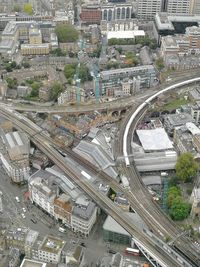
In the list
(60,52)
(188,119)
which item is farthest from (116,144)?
(60,52)

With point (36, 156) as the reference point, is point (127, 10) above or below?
above

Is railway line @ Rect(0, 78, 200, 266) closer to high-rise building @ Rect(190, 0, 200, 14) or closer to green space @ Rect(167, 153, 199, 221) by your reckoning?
green space @ Rect(167, 153, 199, 221)

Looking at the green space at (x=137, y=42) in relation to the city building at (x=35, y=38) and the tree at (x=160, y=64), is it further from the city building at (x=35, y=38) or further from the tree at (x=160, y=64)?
the city building at (x=35, y=38)

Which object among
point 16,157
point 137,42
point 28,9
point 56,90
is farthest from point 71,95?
point 28,9

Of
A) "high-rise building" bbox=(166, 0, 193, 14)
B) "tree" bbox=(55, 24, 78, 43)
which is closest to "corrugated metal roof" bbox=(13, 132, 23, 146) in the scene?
"tree" bbox=(55, 24, 78, 43)

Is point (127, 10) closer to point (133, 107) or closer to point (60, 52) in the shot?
point (60, 52)
